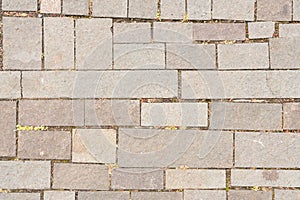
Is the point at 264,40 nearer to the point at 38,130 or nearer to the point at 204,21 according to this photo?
the point at 204,21

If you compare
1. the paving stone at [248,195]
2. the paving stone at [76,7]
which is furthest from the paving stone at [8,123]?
the paving stone at [248,195]

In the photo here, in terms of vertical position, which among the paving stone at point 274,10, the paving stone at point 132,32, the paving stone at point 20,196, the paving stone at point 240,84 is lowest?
the paving stone at point 20,196

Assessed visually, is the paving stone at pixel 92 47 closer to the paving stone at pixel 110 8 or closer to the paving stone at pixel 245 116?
the paving stone at pixel 110 8

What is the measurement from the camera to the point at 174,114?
2.68 meters

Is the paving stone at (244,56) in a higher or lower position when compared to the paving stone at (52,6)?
lower

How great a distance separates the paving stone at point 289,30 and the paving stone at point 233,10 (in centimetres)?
26

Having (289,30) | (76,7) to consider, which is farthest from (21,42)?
(289,30)

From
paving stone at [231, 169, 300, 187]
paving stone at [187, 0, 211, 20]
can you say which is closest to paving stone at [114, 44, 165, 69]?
paving stone at [187, 0, 211, 20]

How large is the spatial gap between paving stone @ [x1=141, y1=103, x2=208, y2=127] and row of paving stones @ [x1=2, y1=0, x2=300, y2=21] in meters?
0.73

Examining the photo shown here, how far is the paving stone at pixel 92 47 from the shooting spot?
2.66 m

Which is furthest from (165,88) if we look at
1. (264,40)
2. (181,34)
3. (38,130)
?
(38,130)

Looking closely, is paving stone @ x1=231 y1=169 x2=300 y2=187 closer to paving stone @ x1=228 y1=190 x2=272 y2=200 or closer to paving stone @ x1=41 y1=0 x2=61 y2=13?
paving stone @ x1=228 y1=190 x2=272 y2=200

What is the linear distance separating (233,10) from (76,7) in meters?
1.30

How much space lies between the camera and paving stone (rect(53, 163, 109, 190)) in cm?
268
